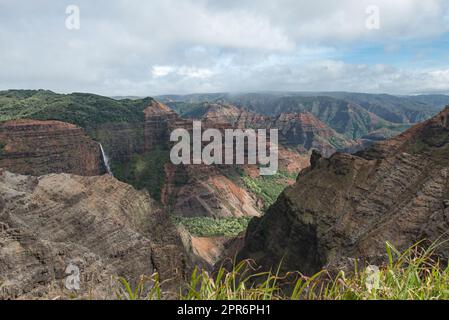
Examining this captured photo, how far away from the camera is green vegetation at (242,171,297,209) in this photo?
133 metres

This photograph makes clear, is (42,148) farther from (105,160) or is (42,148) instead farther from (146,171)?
(146,171)

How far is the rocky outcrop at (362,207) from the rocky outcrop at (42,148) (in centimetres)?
6602

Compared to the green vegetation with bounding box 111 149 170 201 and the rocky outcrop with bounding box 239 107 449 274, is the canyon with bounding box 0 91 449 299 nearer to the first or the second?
the rocky outcrop with bounding box 239 107 449 274

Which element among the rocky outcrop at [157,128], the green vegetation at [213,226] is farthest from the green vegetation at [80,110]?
the green vegetation at [213,226]

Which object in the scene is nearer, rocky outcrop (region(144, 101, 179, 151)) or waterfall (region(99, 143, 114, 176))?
waterfall (region(99, 143, 114, 176))

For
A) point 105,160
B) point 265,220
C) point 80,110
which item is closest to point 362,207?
point 265,220

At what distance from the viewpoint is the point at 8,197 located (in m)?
35.8

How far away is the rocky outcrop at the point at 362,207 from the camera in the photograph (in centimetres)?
3459

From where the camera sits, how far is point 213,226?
100062 mm

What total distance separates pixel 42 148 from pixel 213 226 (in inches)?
1912

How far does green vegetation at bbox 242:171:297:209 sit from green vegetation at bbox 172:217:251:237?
2365 centimetres

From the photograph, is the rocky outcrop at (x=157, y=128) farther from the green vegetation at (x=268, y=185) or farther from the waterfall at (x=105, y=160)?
the green vegetation at (x=268, y=185)

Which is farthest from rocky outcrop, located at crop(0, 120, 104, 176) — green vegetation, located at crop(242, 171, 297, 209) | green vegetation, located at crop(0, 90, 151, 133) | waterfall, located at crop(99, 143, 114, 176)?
green vegetation, located at crop(242, 171, 297, 209)
